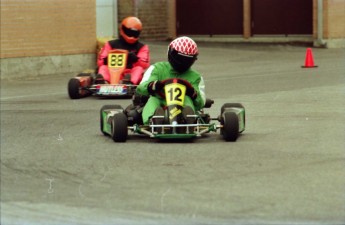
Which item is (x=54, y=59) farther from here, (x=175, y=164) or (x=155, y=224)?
(x=155, y=224)

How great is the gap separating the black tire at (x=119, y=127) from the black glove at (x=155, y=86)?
21.9 inches

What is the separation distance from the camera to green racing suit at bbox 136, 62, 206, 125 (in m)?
13.0

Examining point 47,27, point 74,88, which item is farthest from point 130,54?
point 47,27

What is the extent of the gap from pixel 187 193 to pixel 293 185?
39.7 inches

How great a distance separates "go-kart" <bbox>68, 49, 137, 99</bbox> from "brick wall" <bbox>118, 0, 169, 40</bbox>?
13.9 m

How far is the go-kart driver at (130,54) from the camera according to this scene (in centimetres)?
1914

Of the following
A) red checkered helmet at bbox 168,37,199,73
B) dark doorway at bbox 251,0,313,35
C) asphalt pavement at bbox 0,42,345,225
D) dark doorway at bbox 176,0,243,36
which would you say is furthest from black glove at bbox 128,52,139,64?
dark doorway at bbox 176,0,243,36

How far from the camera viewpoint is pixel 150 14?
34.7 meters

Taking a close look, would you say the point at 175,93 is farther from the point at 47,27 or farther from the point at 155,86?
the point at 47,27

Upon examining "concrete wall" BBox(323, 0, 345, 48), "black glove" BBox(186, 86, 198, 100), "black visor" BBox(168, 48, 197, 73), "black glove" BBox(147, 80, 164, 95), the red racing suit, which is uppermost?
"black visor" BBox(168, 48, 197, 73)

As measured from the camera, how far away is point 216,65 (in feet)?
90.1

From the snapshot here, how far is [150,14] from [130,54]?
51.0 feet

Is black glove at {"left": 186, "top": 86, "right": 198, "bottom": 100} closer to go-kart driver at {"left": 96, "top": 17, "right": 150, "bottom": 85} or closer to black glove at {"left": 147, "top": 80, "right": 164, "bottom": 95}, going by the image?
black glove at {"left": 147, "top": 80, "right": 164, "bottom": 95}

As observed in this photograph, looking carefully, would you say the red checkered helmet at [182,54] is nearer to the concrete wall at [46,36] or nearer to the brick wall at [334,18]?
the concrete wall at [46,36]
